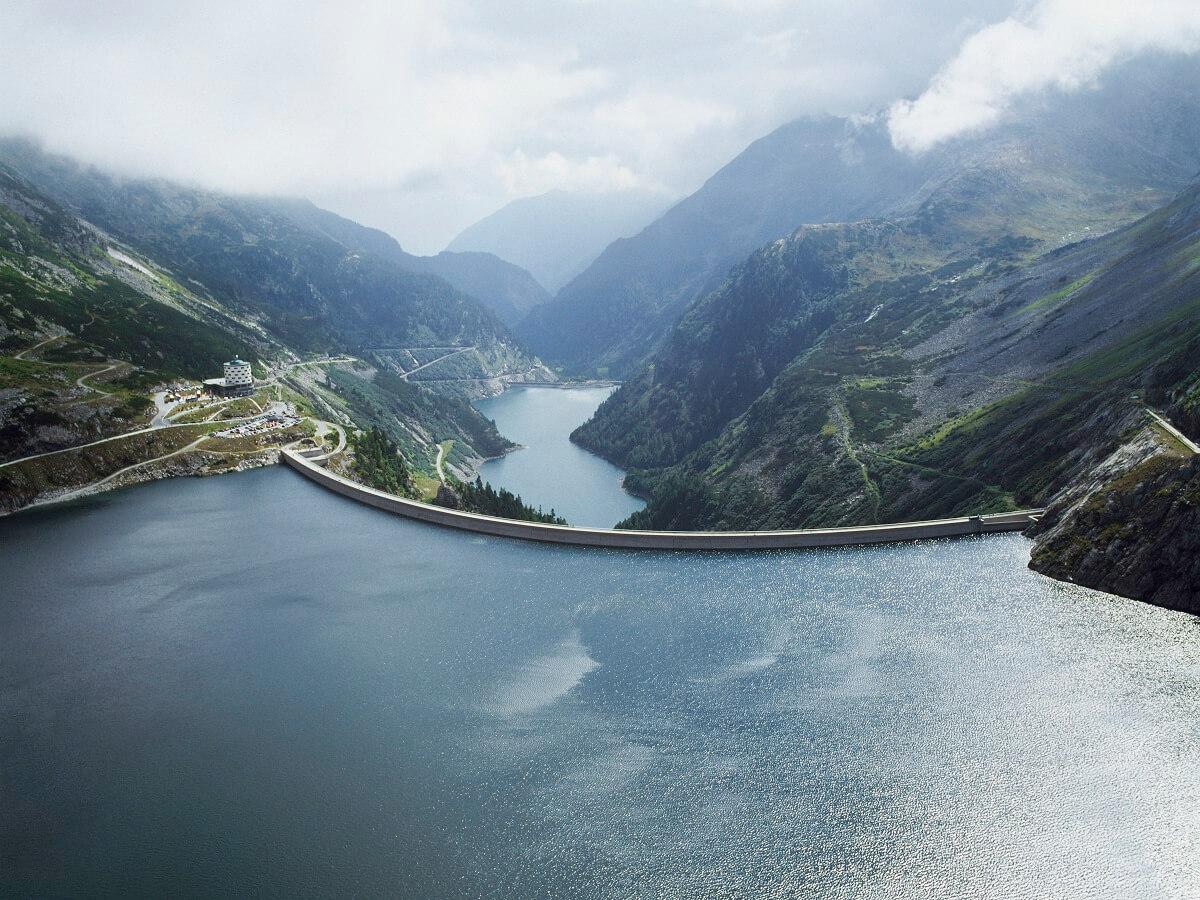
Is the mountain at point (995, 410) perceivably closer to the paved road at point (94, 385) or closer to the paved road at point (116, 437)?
the paved road at point (116, 437)

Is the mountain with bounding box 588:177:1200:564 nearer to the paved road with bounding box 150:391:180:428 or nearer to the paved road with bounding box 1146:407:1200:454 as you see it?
the paved road with bounding box 1146:407:1200:454

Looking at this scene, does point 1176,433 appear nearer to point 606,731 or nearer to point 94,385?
point 606,731

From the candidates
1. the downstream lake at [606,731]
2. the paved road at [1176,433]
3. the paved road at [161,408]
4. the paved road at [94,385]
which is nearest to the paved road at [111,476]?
the paved road at [161,408]

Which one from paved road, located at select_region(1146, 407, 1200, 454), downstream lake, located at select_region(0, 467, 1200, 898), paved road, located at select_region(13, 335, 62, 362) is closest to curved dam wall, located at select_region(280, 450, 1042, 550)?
downstream lake, located at select_region(0, 467, 1200, 898)

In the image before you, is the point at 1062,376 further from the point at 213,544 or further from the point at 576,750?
the point at 213,544

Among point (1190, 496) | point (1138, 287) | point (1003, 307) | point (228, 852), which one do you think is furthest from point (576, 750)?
point (1003, 307)

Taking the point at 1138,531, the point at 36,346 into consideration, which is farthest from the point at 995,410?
the point at 36,346
